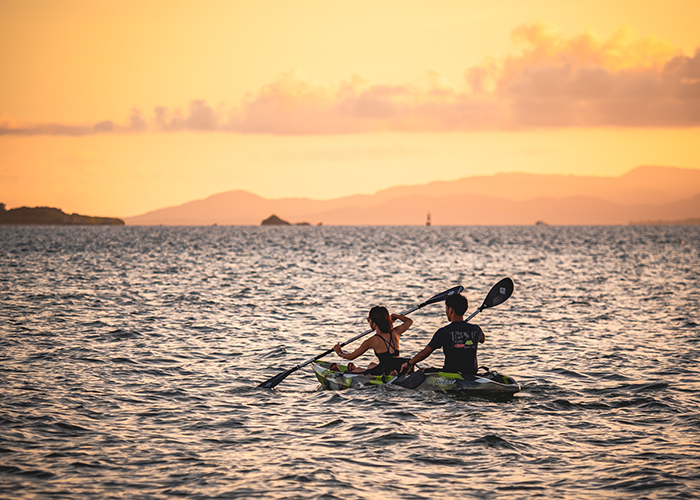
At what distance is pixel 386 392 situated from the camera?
14.1 meters

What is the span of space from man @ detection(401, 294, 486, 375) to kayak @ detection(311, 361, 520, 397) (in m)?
0.22

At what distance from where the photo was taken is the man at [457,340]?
13047mm

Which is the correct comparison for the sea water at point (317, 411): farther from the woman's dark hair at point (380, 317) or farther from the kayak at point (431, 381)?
the woman's dark hair at point (380, 317)

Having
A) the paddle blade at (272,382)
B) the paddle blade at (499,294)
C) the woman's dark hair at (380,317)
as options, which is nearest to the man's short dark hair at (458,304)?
the woman's dark hair at (380,317)

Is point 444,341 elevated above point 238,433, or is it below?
above

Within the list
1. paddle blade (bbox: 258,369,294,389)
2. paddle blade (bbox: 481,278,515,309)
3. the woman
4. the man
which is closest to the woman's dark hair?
the woman

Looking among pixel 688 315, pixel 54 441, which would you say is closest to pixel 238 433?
pixel 54 441

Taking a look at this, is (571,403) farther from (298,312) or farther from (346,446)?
(298,312)

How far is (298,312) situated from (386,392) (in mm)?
Answer: 13273

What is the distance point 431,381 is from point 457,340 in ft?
3.68

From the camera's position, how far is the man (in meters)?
13.0

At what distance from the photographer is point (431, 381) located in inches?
537

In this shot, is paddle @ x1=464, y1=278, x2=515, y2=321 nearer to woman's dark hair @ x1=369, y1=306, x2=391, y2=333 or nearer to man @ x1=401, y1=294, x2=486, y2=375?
man @ x1=401, y1=294, x2=486, y2=375

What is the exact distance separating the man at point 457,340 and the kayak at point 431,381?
8.6 inches
